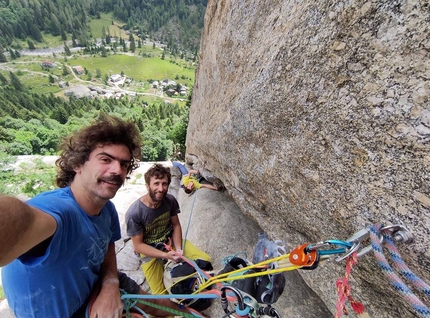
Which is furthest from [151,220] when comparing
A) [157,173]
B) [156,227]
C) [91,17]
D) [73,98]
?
[91,17]

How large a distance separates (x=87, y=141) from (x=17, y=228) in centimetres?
142

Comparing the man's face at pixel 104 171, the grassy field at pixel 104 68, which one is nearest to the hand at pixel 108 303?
the man's face at pixel 104 171

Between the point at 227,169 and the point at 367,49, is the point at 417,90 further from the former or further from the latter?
the point at 227,169

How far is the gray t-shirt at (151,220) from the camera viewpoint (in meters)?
3.55

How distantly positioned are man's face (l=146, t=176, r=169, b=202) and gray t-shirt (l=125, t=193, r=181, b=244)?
0.61 feet

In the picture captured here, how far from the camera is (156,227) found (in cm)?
381

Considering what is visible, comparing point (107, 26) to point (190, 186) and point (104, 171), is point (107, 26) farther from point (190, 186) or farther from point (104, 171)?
point (104, 171)

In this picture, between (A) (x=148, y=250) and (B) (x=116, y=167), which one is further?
(A) (x=148, y=250)

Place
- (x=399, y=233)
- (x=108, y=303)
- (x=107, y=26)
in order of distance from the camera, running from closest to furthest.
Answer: (x=399, y=233) → (x=108, y=303) → (x=107, y=26)

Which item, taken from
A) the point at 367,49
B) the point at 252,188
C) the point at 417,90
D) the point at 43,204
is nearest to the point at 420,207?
the point at 417,90

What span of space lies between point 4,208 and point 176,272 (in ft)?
8.54

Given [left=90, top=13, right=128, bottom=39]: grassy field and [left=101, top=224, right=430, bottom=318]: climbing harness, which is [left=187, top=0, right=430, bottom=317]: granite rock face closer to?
[left=101, top=224, right=430, bottom=318]: climbing harness

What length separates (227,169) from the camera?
416 centimetres

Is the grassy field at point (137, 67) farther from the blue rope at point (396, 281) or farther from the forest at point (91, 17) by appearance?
the blue rope at point (396, 281)
